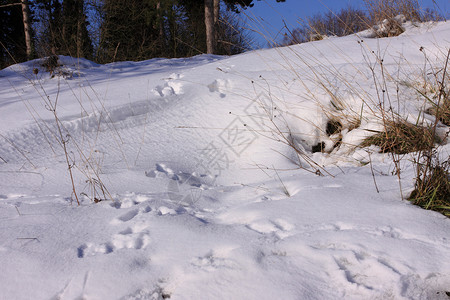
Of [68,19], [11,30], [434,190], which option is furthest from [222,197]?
[11,30]

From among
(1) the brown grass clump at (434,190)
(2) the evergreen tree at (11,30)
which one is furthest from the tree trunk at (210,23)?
(1) the brown grass clump at (434,190)

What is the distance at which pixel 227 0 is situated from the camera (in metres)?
13.6

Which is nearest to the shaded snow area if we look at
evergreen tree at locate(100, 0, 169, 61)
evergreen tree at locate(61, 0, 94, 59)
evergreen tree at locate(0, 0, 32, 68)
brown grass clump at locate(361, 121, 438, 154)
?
brown grass clump at locate(361, 121, 438, 154)

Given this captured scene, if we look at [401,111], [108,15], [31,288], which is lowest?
[31,288]

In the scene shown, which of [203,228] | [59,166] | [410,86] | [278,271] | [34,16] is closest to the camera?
[278,271]

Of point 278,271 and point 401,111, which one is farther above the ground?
A: point 401,111

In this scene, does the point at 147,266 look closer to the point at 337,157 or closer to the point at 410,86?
the point at 337,157

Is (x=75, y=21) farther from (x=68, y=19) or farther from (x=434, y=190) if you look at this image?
(x=434, y=190)

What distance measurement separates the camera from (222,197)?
182 centimetres

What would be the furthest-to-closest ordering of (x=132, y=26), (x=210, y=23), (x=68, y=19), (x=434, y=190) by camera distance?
(x=132, y=26), (x=68, y=19), (x=210, y=23), (x=434, y=190)

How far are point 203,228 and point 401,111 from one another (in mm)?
1834

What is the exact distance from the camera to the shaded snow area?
1.06 meters

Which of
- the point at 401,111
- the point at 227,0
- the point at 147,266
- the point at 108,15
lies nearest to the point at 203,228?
the point at 147,266

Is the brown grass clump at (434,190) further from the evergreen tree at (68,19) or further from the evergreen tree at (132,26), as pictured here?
the evergreen tree at (132,26)
